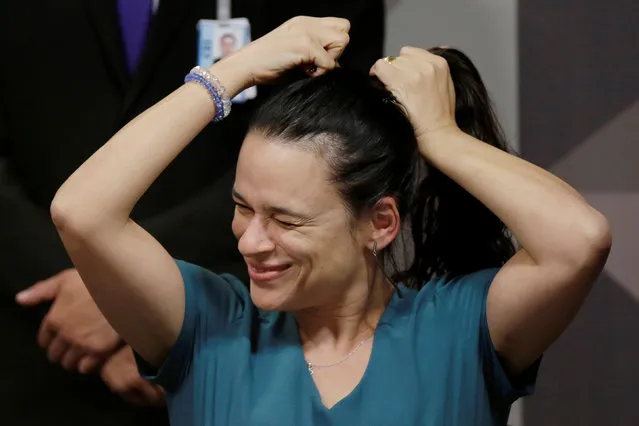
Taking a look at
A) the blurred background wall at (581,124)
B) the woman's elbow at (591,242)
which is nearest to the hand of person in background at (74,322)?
the woman's elbow at (591,242)

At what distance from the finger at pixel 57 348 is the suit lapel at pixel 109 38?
1.52 ft

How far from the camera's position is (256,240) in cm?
121

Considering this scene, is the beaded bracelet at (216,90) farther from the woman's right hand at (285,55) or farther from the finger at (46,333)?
the finger at (46,333)

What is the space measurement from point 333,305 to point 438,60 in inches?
16.5

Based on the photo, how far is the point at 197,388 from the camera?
50.4 inches

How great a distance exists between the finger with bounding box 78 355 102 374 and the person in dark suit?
0.26ft

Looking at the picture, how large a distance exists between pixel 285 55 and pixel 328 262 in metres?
0.33

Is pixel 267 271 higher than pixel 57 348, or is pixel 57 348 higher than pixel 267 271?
pixel 267 271

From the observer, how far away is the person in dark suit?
151cm

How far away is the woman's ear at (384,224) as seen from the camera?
4.30 ft

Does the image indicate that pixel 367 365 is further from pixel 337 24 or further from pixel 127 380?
pixel 337 24

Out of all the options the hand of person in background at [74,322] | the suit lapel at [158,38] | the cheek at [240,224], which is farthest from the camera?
the suit lapel at [158,38]

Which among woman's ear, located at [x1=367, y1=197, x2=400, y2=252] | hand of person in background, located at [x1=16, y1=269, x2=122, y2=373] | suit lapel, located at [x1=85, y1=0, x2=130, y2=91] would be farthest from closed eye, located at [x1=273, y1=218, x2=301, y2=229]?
suit lapel, located at [x1=85, y1=0, x2=130, y2=91]

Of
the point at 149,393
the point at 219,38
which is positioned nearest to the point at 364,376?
the point at 149,393
